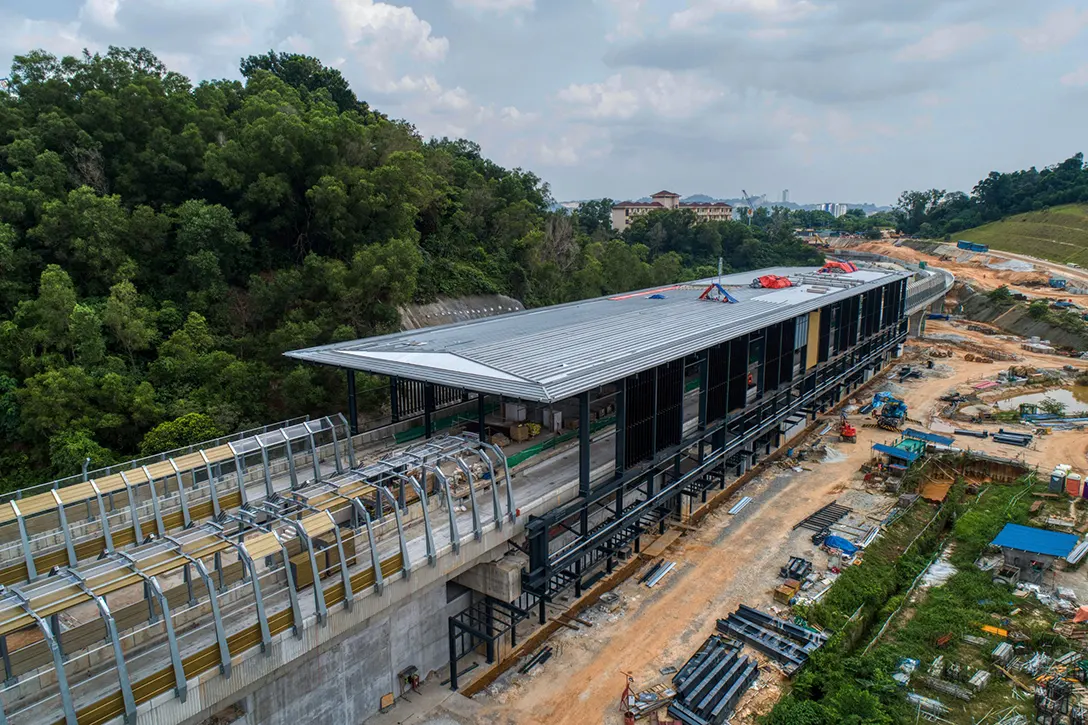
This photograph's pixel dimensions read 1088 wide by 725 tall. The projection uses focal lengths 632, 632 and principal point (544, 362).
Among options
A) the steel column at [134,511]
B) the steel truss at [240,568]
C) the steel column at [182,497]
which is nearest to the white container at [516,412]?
the steel truss at [240,568]

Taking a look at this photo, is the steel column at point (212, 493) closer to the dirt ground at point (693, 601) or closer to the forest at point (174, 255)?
the forest at point (174, 255)

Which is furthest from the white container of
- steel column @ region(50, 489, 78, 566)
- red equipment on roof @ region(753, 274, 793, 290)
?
red equipment on roof @ region(753, 274, 793, 290)

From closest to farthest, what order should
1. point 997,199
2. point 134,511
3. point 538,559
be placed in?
point 134,511 → point 538,559 → point 997,199

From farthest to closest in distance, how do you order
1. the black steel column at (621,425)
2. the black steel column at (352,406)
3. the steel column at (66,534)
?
the black steel column at (352,406) → the black steel column at (621,425) → the steel column at (66,534)

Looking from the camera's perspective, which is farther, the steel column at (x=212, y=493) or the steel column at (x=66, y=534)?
the steel column at (x=212, y=493)

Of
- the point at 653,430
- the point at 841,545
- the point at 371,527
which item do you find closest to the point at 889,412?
the point at 841,545

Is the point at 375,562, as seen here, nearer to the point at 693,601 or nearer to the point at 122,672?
the point at 122,672

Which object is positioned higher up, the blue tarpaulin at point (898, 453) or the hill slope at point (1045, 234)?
the hill slope at point (1045, 234)
